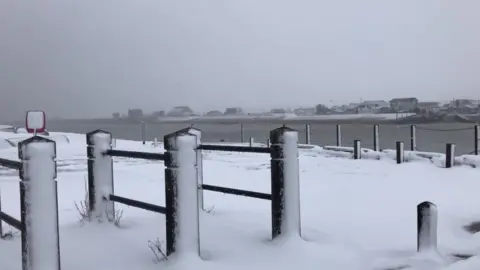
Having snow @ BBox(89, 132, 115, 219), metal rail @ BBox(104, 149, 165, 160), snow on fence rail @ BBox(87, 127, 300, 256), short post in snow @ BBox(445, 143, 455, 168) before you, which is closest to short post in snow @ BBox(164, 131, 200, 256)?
snow on fence rail @ BBox(87, 127, 300, 256)

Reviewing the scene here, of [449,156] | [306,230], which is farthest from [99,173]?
[449,156]

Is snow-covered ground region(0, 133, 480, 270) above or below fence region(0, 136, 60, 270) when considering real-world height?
below

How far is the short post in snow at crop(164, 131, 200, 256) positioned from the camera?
4906 millimetres

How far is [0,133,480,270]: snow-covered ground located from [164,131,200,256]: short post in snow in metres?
0.18

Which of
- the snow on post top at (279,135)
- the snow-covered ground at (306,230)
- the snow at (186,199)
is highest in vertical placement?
the snow on post top at (279,135)

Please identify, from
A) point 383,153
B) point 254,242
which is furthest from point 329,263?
point 383,153

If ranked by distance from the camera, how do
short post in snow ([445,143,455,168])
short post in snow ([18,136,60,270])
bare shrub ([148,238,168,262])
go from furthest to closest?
short post in snow ([445,143,455,168])
bare shrub ([148,238,168,262])
short post in snow ([18,136,60,270])

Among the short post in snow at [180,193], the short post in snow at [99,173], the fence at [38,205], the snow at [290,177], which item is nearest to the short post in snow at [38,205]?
the fence at [38,205]

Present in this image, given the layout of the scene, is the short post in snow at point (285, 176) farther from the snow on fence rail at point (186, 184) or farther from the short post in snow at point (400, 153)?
the short post in snow at point (400, 153)

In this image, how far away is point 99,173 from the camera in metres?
6.45

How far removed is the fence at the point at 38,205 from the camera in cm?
429

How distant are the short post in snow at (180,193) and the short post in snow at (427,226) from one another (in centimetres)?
219

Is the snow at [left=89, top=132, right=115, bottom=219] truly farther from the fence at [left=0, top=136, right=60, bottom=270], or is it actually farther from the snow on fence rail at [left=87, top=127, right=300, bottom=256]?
the fence at [left=0, top=136, right=60, bottom=270]

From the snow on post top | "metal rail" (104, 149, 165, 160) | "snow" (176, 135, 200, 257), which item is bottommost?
"snow" (176, 135, 200, 257)
